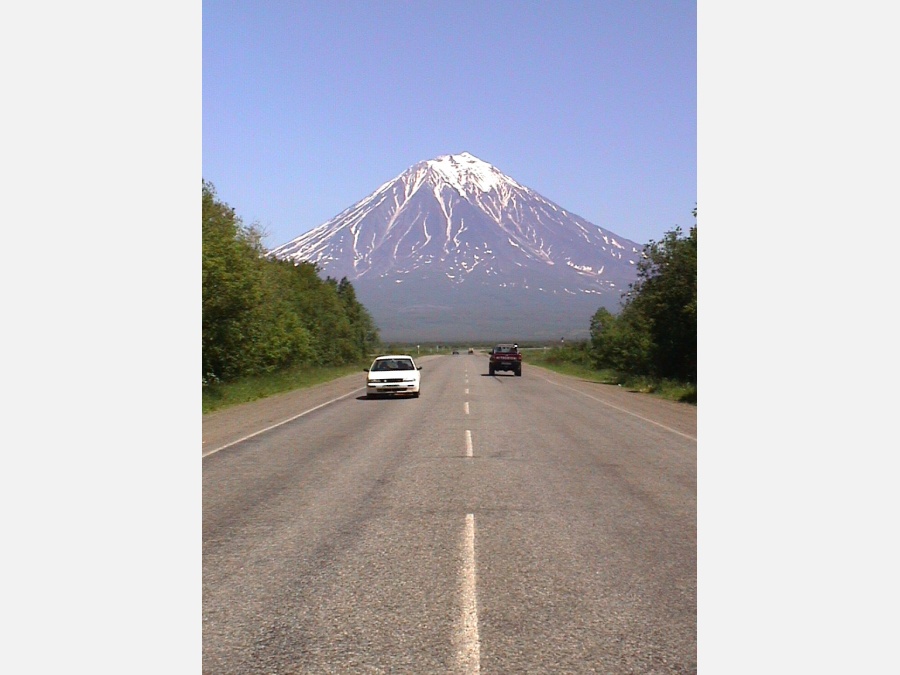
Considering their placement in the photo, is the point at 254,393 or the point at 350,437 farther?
the point at 254,393

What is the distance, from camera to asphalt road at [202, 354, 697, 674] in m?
5.09

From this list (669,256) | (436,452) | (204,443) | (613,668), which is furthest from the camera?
(669,256)

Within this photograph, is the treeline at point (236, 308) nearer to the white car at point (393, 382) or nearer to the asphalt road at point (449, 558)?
the white car at point (393, 382)

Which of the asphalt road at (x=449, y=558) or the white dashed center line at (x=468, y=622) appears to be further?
the asphalt road at (x=449, y=558)

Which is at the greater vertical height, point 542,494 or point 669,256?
point 669,256

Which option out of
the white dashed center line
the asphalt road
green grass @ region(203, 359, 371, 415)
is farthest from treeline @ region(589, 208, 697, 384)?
the white dashed center line

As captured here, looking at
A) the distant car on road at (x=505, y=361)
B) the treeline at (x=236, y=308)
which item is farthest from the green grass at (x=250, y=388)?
the distant car on road at (x=505, y=361)

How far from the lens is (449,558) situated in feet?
23.6

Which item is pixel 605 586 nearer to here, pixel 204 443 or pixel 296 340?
pixel 204 443

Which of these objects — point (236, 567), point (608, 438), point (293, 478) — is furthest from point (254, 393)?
point (236, 567)

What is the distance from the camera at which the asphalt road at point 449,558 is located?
5086mm

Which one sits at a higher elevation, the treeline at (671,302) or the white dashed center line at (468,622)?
the treeline at (671,302)

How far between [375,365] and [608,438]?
14901mm

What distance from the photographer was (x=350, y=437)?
17016 millimetres
